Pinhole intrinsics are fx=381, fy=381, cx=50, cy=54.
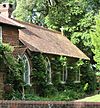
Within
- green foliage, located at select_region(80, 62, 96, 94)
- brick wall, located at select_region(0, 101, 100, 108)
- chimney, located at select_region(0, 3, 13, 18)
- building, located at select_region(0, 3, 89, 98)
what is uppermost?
chimney, located at select_region(0, 3, 13, 18)

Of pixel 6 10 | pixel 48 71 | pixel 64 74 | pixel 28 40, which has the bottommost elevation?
pixel 64 74

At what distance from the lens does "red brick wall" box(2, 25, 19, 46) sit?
27.7 metres

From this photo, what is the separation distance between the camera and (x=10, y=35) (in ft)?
92.7

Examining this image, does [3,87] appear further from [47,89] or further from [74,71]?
[74,71]

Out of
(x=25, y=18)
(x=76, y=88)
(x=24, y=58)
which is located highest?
(x=25, y=18)

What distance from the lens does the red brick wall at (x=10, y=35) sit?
27.7 m

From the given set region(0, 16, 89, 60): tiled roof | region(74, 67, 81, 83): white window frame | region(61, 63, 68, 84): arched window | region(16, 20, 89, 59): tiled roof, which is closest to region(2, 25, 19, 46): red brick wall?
region(0, 16, 89, 60): tiled roof

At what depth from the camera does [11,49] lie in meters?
25.1

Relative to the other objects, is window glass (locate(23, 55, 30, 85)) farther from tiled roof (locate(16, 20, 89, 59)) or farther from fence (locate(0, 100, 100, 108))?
fence (locate(0, 100, 100, 108))

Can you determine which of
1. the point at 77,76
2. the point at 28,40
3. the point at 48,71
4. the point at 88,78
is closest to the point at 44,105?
the point at 28,40

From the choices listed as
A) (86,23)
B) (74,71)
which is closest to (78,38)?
(86,23)

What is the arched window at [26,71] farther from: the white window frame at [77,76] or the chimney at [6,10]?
the white window frame at [77,76]

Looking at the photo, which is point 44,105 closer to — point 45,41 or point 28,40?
point 28,40

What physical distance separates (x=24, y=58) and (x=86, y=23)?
68.9 feet
